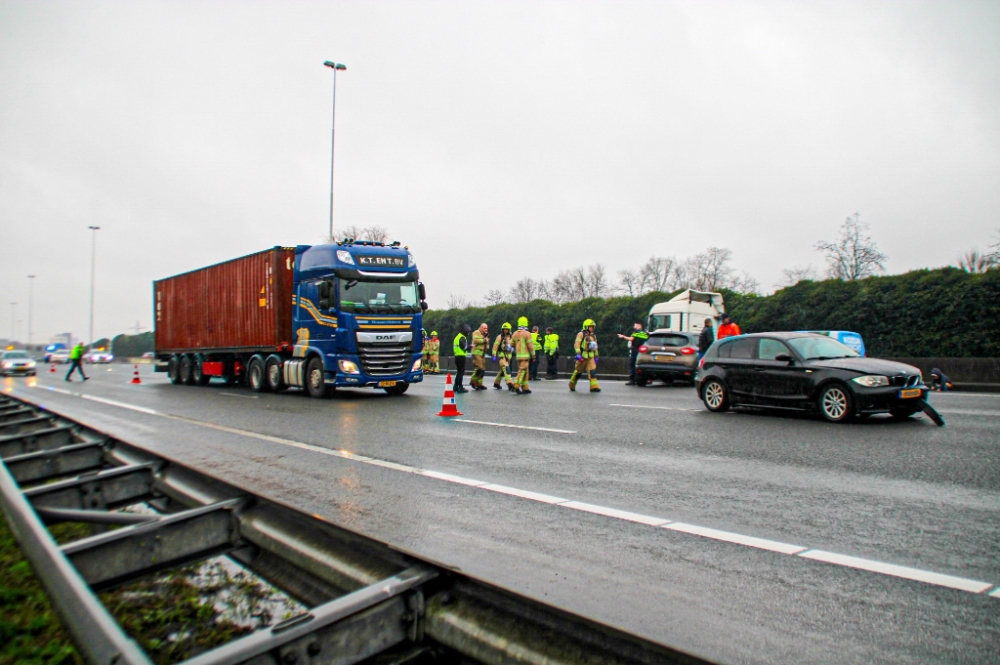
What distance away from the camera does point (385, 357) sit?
1712cm

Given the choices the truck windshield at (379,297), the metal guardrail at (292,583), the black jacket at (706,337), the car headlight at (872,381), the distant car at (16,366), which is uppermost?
the truck windshield at (379,297)

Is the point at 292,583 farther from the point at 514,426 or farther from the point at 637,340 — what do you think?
the point at 637,340

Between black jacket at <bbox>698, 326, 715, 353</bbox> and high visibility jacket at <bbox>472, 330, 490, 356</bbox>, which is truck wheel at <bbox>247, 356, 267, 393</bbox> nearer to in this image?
high visibility jacket at <bbox>472, 330, 490, 356</bbox>

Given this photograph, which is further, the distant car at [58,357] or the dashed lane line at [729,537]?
the distant car at [58,357]

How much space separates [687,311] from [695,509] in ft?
81.2

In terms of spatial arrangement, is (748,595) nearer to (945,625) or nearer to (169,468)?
(945,625)

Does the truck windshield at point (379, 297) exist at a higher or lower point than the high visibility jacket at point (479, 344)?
higher

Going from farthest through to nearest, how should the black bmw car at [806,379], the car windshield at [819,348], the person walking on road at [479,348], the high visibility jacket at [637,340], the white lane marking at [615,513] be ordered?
the high visibility jacket at [637,340] → the person walking on road at [479,348] → the car windshield at [819,348] → the black bmw car at [806,379] → the white lane marking at [615,513]

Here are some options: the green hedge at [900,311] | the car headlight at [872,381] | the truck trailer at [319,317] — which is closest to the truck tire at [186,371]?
the truck trailer at [319,317]

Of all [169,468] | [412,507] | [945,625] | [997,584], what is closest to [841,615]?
[945,625]

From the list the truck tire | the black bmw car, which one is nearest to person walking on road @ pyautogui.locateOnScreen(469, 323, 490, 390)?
the black bmw car

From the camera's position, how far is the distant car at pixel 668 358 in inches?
864

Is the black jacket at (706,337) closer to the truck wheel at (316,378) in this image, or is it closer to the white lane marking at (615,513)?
the truck wheel at (316,378)

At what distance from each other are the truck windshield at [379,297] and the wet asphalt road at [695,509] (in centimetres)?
489
